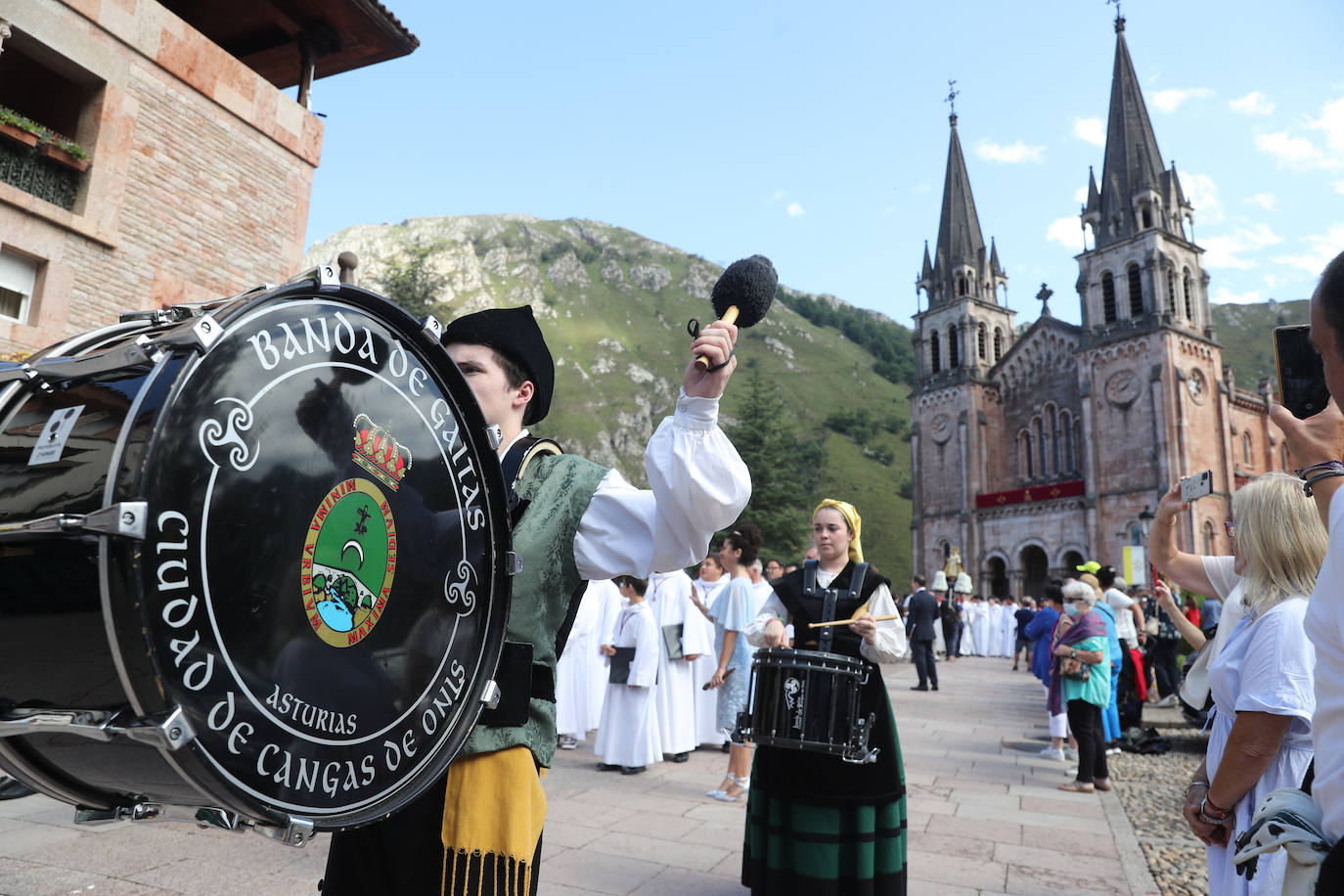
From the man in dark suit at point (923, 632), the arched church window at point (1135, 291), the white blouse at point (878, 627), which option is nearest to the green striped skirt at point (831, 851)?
the white blouse at point (878, 627)

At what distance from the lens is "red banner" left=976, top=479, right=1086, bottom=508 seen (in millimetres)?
37281

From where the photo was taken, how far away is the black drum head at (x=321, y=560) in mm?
1168

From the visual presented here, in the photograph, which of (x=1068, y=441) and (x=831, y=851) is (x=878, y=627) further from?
(x=1068, y=441)

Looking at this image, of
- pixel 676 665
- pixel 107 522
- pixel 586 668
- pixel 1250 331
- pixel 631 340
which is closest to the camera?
pixel 107 522

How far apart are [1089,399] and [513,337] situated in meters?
39.9

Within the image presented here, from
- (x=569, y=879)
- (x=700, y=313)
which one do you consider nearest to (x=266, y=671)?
(x=569, y=879)

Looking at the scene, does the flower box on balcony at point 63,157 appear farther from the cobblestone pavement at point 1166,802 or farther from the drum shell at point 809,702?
the cobblestone pavement at point 1166,802

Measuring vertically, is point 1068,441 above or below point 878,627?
above

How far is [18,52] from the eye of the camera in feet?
35.0

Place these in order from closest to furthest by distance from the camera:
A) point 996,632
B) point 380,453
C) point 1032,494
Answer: point 380,453 → point 996,632 → point 1032,494

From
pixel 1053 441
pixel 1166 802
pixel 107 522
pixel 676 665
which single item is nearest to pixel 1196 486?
pixel 107 522

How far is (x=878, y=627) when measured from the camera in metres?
4.20

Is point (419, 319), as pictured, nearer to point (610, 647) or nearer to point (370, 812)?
point (370, 812)

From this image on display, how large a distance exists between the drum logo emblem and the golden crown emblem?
34mm
